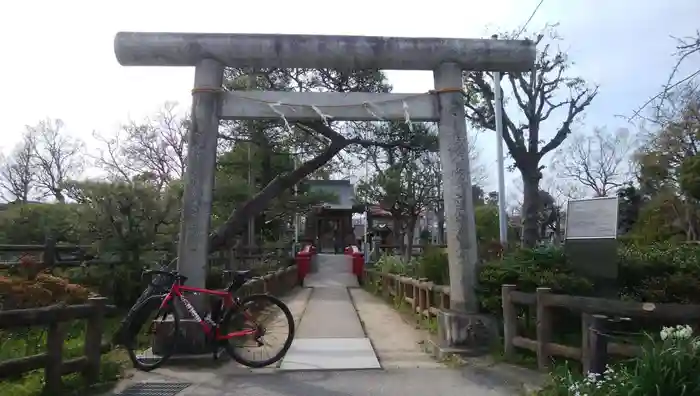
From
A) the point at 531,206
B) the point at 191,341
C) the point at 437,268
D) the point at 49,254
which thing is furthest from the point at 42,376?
the point at 531,206

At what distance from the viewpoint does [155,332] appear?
697 cm

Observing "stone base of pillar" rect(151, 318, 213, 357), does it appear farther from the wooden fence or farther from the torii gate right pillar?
the wooden fence

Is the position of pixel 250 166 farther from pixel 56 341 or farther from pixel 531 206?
pixel 56 341

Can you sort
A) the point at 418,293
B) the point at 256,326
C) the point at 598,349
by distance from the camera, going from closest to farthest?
the point at 598,349 → the point at 256,326 → the point at 418,293

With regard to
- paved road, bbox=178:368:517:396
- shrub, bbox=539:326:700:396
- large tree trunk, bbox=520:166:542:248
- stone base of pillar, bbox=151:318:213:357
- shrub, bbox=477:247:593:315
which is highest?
large tree trunk, bbox=520:166:542:248

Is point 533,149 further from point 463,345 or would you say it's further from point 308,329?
point 463,345

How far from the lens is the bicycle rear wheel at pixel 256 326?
6.71 m

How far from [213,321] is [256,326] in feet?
1.62

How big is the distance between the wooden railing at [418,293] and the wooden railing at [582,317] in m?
1.77

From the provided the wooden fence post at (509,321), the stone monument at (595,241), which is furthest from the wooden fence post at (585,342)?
the stone monument at (595,241)

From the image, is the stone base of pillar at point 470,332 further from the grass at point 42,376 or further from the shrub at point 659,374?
the grass at point 42,376

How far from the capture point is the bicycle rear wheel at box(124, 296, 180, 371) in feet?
21.8

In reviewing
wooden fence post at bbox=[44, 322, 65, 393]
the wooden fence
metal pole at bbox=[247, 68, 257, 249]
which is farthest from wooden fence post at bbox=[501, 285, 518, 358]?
the wooden fence

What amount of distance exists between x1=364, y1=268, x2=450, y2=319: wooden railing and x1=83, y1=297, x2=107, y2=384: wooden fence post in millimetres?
4504
